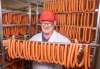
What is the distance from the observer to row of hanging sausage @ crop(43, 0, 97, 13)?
9.14 ft

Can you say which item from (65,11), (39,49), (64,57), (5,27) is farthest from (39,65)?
(65,11)

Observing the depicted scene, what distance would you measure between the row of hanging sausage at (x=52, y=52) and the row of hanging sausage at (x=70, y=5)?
1367 millimetres

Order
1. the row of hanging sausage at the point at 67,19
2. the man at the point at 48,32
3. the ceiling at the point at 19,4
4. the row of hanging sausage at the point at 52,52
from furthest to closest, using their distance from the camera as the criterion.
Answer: the ceiling at the point at 19,4 < the row of hanging sausage at the point at 67,19 < the man at the point at 48,32 < the row of hanging sausage at the point at 52,52

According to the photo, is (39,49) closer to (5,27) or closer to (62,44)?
(62,44)

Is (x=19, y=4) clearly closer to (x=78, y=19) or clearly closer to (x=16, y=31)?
(x=16, y=31)

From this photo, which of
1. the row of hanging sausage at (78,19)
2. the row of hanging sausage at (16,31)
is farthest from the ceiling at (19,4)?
the row of hanging sausage at (78,19)

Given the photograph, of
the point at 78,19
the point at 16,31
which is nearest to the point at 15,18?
the point at 16,31

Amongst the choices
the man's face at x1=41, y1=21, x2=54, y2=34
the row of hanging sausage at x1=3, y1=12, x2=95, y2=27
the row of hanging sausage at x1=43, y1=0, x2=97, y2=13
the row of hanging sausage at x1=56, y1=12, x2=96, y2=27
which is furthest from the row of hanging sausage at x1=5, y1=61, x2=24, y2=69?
the row of hanging sausage at x1=43, y1=0, x2=97, y2=13

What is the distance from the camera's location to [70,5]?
9.80ft

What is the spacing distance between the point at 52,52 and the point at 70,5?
1567mm

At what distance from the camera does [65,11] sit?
308cm

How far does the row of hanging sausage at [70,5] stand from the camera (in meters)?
2.79

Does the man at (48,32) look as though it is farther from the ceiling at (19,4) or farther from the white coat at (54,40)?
the ceiling at (19,4)

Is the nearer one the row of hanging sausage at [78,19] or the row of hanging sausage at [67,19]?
the row of hanging sausage at [67,19]
